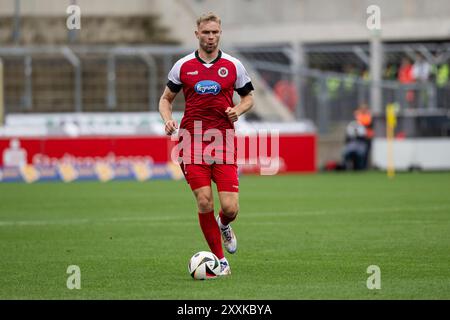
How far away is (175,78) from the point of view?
11656mm

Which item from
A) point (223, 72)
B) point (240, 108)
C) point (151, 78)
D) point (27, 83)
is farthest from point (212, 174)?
point (27, 83)

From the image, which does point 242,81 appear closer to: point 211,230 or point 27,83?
point 211,230

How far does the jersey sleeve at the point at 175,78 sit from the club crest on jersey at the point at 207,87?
0.22m

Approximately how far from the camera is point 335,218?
18312mm

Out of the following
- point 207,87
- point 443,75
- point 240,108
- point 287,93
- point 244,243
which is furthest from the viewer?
point 443,75

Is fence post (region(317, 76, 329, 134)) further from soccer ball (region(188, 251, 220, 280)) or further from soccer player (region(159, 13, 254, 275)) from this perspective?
soccer ball (region(188, 251, 220, 280))

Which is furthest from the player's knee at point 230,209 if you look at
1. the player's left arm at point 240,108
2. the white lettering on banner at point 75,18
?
the white lettering on banner at point 75,18

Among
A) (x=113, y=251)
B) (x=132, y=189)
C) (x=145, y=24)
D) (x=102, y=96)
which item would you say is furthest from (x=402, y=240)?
(x=145, y=24)

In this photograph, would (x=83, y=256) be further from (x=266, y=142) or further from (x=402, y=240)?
(x=266, y=142)

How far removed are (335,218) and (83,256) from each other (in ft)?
19.5

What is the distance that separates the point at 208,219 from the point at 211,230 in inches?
4.2

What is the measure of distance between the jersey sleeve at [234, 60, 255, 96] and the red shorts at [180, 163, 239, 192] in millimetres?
721

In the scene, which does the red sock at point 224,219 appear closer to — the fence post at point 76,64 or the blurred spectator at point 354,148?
the blurred spectator at point 354,148
